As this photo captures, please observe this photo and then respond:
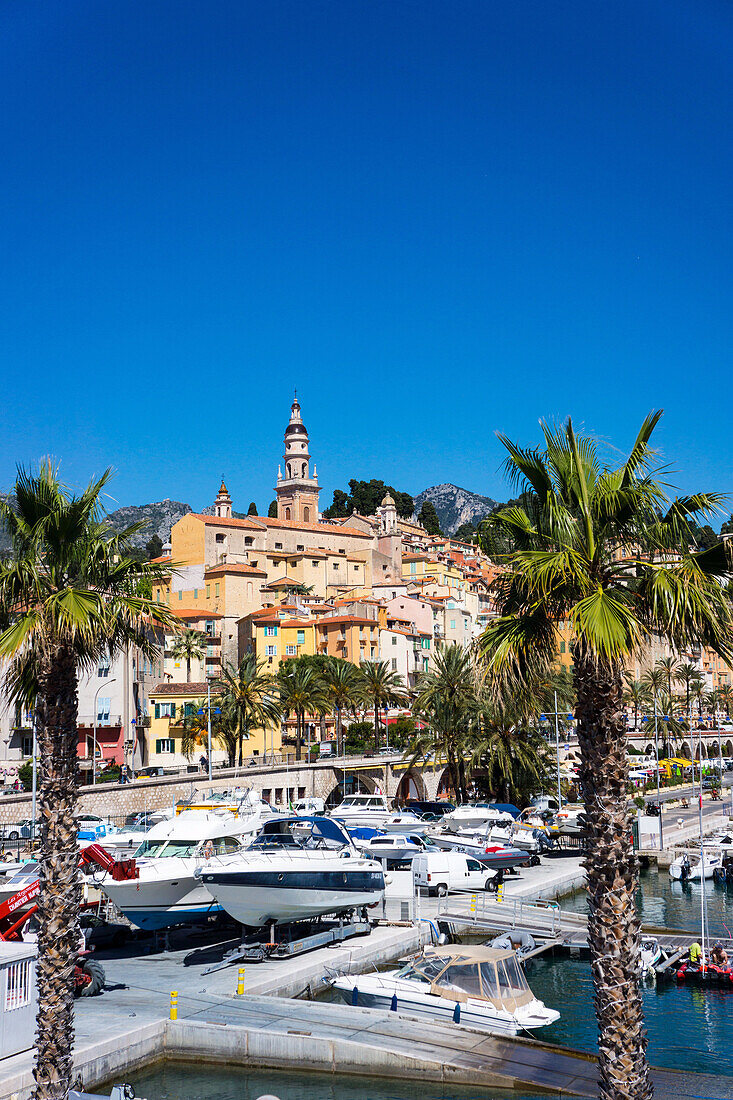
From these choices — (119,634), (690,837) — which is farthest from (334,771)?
(119,634)

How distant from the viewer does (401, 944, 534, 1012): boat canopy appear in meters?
23.1

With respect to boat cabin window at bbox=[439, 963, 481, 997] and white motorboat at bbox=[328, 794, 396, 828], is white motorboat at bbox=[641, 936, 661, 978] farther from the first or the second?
white motorboat at bbox=[328, 794, 396, 828]

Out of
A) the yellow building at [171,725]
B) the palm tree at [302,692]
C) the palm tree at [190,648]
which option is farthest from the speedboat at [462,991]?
the palm tree at [190,648]

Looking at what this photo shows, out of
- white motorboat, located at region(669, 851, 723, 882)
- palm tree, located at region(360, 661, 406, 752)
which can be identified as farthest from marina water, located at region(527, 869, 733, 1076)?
palm tree, located at region(360, 661, 406, 752)

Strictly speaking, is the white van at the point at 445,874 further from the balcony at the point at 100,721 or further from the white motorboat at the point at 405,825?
the balcony at the point at 100,721

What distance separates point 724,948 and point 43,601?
2741 cm

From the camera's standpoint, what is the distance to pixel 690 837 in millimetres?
60281

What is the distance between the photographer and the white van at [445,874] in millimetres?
39938

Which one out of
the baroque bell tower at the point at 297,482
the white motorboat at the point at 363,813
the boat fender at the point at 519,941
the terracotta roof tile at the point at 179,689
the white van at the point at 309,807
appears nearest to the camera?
the boat fender at the point at 519,941

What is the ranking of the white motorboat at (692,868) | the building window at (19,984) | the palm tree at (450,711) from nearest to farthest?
the building window at (19,984), the white motorboat at (692,868), the palm tree at (450,711)

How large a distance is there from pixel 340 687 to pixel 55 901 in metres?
70.8

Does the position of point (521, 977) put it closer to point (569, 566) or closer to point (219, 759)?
point (569, 566)

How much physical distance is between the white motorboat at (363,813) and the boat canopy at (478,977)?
2870 centimetres

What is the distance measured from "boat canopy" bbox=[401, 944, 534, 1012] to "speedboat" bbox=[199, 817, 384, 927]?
6067mm
